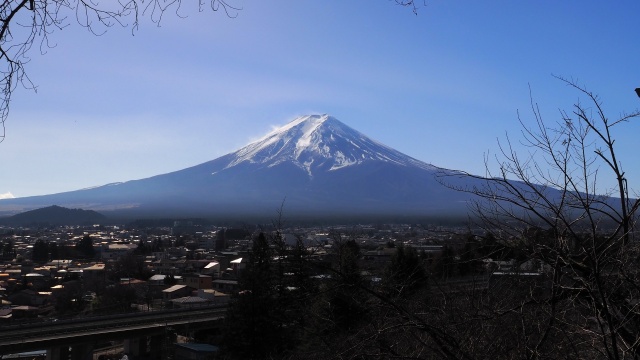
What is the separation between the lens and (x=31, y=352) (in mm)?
16703

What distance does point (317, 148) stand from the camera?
147 meters

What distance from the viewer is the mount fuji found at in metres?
114

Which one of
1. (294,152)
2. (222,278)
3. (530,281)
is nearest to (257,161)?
(294,152)

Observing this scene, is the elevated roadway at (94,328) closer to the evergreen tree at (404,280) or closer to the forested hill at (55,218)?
the evergreen tree at (404,280)

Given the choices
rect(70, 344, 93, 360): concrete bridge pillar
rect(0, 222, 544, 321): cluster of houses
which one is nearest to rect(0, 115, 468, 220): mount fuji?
rect(0, 222, 544, 321): cluster of houses

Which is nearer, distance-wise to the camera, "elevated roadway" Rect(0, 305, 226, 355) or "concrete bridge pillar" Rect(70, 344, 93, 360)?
"elevated roadway" Rect(0, 305, 226, 355)

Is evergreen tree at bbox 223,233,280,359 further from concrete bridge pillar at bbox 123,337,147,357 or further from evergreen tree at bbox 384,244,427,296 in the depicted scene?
concrete bridge pillar at bbox 123,337,147,357

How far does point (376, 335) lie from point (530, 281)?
0.89 metres

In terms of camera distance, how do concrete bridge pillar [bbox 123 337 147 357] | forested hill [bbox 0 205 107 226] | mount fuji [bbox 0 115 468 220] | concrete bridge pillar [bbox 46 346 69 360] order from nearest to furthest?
concrete bridge pillar [bbox 46 346 69 360] < concrete bridge pillar [bbox 123 337 147 357] < forested hill [bbox 0 205 107 226] < mount fuji [bbox 0 115 468 220]

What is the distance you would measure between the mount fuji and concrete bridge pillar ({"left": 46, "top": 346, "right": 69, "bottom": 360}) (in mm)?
82225

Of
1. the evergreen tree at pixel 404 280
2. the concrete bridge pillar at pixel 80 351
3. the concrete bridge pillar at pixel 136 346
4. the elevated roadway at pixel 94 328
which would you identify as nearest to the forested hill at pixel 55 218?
the elevated roadway at pixel 94 328

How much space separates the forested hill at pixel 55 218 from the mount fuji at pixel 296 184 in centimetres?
1187

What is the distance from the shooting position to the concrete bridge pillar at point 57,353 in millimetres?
16503

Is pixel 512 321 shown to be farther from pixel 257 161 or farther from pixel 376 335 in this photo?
pixel 257 161
